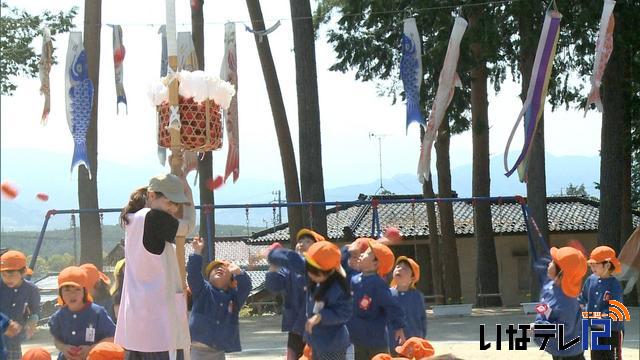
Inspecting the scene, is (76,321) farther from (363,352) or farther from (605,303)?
(605,303)

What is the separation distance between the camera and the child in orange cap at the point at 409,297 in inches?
343

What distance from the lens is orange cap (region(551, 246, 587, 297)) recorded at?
8.05 meters

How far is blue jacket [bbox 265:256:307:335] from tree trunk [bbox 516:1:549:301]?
10.9m

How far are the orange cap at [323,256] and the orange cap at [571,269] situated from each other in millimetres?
1939

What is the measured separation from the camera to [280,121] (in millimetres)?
21031

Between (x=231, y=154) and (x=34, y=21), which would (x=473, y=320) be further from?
(x=34, y=21)

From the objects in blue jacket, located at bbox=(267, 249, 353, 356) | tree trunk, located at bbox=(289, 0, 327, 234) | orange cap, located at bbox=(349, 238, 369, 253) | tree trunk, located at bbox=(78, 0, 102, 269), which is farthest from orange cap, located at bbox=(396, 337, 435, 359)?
tree trunk, located at bbox=(78, 0, 102, 269)

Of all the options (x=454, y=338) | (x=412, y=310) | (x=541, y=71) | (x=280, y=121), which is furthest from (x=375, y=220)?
(x=280, y=121)

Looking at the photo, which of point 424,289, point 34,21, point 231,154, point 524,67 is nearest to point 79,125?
point 231,154

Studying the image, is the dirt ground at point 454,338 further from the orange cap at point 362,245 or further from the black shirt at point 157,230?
the black shirt at point 157,230

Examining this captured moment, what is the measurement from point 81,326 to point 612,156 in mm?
14630

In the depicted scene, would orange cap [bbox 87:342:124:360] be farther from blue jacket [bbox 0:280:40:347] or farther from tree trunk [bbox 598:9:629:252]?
tree trunk [bbox 598:9:629:252]

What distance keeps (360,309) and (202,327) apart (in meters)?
1.25

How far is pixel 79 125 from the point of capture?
53.3ft
